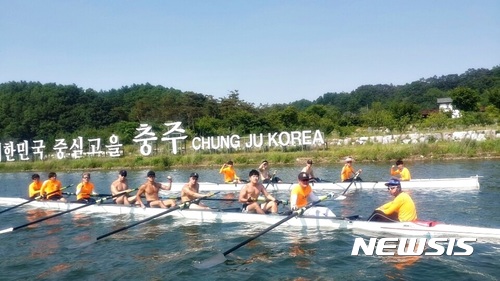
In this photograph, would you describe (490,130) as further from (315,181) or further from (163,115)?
(163,115)

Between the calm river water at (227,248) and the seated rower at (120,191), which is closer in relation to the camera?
the calm river water at (227,248)

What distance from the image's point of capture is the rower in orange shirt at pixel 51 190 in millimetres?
19781

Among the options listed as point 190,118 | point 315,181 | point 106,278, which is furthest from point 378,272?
point 190,118

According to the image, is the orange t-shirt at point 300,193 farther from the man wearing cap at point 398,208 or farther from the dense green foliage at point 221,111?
the dense green foliage at point 221,111

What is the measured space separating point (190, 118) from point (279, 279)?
65.4m

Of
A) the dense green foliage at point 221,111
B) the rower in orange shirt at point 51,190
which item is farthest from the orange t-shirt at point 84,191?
the dense green foliage at point 221,111

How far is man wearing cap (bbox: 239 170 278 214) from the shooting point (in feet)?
47.9

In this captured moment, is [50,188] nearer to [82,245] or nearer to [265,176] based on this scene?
[82,245]

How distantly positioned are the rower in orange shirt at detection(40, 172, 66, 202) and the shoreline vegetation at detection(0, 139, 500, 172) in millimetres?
20202

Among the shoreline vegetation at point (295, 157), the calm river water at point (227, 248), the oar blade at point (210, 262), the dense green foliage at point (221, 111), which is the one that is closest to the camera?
the calm river water at point (227, 248)

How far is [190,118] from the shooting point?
74.3 meters

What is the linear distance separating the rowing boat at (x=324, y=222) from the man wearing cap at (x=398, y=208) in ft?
0.53

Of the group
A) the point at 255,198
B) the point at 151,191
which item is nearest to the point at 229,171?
the point at 151,191

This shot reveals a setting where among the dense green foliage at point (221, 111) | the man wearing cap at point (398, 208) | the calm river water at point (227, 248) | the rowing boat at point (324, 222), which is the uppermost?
the dense green foliage at point (221, 111)
